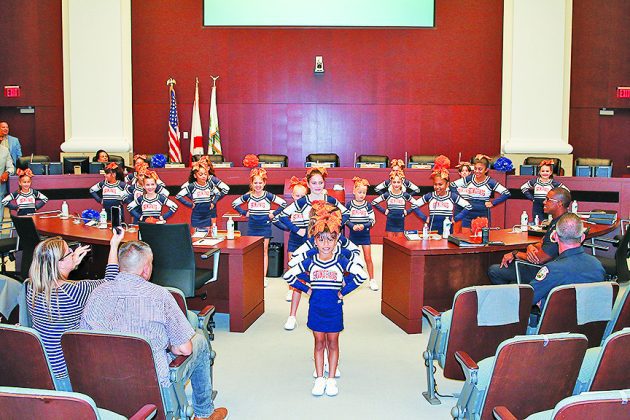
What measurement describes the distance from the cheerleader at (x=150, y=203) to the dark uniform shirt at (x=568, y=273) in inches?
193

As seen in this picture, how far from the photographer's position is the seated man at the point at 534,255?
602 cm

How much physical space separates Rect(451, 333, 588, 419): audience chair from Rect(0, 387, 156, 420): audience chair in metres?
1.87

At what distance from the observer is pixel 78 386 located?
133 inches

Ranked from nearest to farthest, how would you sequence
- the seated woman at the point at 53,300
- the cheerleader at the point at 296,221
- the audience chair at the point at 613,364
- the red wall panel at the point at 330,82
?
the audience chair at the point at 613,364, the seated woman at the point at 53,300, the cheerleader at the point at 296,221, the red wall panel at the point at 330,82

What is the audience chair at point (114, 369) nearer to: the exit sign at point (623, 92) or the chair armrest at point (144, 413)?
the chair armrest at point (144, 413)

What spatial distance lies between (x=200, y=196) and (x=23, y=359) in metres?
5.67

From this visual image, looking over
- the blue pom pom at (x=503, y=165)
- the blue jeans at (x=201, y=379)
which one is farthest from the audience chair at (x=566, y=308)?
the blue pom pom at (x=503, y=165)

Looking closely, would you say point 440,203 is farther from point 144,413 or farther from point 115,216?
point 144,413

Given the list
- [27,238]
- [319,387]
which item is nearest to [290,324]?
[319,387]

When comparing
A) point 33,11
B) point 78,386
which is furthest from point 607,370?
point 33,11

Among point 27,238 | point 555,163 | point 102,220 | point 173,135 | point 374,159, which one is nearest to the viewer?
point 27,238

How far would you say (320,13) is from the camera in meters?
14.2

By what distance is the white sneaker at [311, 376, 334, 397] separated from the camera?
16.1ft

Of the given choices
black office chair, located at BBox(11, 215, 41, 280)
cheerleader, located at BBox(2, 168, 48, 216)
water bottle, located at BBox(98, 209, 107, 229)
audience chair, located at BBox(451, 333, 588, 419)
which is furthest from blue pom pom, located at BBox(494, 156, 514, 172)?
audience chair, located at BBox(451, 333, 588, 419)
